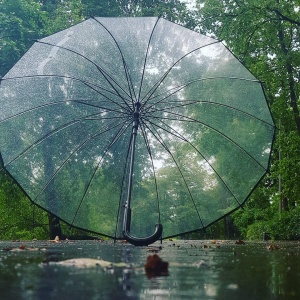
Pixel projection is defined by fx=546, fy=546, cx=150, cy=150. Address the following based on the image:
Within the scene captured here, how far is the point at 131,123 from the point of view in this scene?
816 centimetres

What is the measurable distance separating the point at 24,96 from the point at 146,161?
203 centimetres

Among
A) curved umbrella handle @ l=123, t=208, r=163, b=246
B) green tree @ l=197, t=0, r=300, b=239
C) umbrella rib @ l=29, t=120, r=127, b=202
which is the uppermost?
green tree @ l=197, t=0, r=300, b=239

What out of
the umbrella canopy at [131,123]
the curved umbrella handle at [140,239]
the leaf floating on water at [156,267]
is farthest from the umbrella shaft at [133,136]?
the leaf floating on water at [156,267]

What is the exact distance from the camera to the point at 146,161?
8211mm

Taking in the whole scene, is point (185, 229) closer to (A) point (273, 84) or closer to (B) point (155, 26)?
(B) point (155, 26)

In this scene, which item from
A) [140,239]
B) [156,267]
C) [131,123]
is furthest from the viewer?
[131,123]

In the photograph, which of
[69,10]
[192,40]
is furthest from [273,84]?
[192,40]

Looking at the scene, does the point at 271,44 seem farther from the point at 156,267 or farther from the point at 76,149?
the point at 156,267

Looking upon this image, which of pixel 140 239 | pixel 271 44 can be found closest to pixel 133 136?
pixel 140 239

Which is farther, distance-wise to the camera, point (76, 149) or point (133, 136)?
point (76, 149)

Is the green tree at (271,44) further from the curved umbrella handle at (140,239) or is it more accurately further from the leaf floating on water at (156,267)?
the leaf floating on water at (156,267)

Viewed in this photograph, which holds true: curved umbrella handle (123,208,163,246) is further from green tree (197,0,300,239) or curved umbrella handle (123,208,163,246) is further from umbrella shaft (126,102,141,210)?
green tree (197,0,300,239)

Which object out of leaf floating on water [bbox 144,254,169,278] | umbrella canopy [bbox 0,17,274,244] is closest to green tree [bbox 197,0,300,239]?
umbrella canopy [bbox 0,17,274,244]

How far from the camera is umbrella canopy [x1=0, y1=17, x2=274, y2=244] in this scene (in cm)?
788
